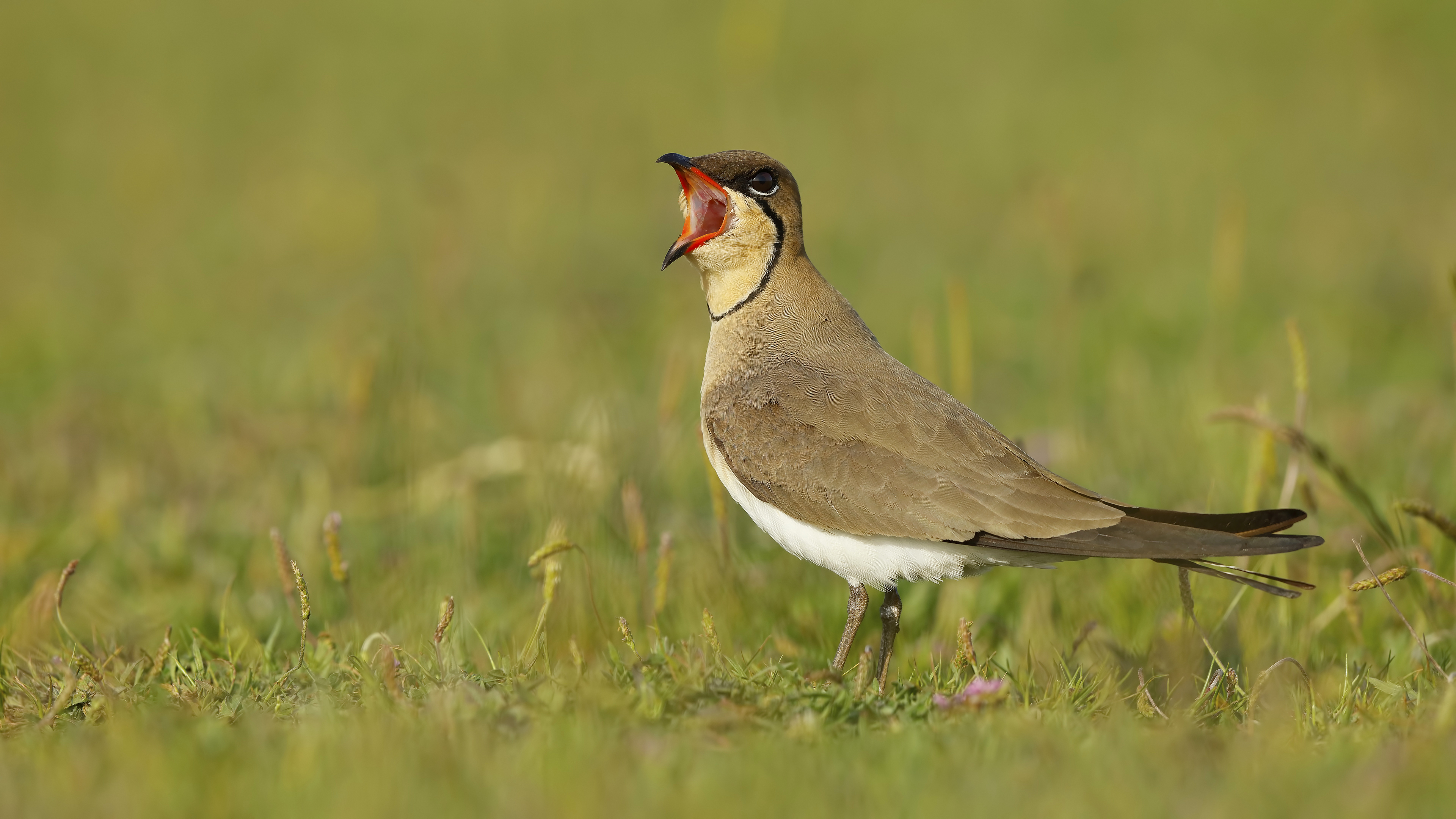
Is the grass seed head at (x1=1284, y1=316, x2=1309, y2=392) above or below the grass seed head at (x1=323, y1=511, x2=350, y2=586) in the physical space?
above

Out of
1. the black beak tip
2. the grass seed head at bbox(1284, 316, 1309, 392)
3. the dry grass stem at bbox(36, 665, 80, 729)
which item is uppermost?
the black beak tip

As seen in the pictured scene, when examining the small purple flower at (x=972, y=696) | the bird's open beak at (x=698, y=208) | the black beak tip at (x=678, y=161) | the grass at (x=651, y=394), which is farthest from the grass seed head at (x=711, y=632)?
the black beak tip at (x=678, y=161)

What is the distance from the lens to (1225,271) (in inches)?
227

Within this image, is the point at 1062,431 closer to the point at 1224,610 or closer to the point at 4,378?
the point at 1224,610

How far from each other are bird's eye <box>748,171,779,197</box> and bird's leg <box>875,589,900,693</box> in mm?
1476

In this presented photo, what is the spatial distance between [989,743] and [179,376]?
20.4 feet

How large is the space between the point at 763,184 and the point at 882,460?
1179mm

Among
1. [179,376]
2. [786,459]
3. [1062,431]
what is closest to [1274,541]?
[786,459]

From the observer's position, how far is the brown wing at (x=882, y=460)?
13.4 ft

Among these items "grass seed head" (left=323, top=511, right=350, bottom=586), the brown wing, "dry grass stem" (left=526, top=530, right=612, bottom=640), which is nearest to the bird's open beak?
the brown wing

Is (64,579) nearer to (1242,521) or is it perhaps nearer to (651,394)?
(1242,521)

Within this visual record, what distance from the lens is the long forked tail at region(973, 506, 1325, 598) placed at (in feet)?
12.2

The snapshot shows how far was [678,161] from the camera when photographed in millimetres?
4719

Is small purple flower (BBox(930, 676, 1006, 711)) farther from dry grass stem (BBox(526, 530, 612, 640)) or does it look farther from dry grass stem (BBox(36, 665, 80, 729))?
dry grass stem (BBox(36, 665, 80, 729))
